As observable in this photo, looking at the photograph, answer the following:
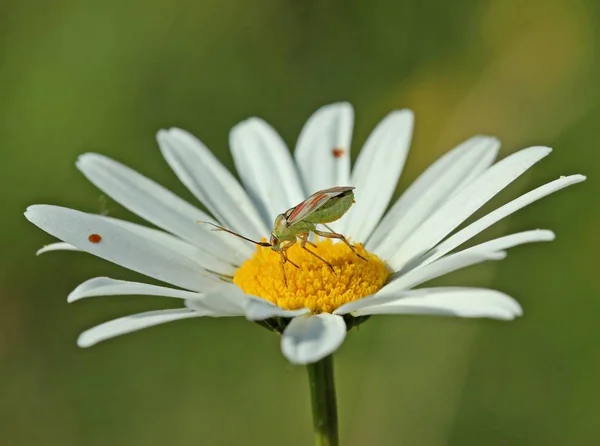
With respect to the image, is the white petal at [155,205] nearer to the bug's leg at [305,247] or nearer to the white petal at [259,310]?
the bug's leg at [305,247]

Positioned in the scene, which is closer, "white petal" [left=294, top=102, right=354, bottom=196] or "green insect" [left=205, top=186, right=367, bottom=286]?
"green insect" [left=205, top=186, right=367, bottom=286]

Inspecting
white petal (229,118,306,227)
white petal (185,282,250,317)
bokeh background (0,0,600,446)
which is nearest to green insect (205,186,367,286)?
white petal (185,282,250,317)

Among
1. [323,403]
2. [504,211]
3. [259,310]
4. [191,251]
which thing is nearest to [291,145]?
[191,251]

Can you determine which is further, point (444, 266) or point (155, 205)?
point (155, 205)

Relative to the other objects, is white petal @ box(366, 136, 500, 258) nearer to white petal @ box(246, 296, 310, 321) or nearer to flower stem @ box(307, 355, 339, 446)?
flower stem @ box(307, 355, 339, 446)

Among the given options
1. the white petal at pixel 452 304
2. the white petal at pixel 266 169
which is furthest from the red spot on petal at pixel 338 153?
the white petal at pixel 452 304

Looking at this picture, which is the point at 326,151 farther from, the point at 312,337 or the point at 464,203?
the point at 312,337
